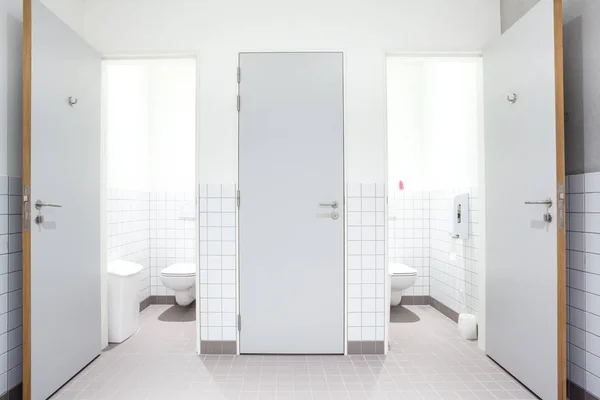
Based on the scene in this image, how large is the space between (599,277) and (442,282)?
69.6 inches

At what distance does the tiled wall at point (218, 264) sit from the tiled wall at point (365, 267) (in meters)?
0.80

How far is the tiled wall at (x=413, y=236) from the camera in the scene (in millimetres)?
3654

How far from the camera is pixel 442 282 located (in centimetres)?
337

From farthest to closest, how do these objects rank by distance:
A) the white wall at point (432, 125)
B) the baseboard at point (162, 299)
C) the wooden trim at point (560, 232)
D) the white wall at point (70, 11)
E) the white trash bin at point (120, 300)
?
1. the baseboard at point (162, 299)
2. the white wall at point (432, 125)
3. the white trash bin at point (120, 300)
4. the white wall at point (70, 11)
5. the wooden trim at point (560, 232)

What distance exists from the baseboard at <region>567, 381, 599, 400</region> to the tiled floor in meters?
0.18

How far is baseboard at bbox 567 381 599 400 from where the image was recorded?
170 cm

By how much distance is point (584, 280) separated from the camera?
5.70 feet

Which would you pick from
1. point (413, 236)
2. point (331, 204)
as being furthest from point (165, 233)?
point (413, 236)

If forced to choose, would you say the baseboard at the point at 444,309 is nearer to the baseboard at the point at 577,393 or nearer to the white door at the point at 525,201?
the white door at the point at 525,201

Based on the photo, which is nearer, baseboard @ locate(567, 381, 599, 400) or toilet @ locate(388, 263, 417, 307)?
baseboard @ locate(567, 381, 599, 400)

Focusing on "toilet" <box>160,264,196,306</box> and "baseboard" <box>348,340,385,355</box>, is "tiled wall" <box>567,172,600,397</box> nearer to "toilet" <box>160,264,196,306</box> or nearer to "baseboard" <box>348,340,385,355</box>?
"baseboard" <box>348,340,385,355</box>

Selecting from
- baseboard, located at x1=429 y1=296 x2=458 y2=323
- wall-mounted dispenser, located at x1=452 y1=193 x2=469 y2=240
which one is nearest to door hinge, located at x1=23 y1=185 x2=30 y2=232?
wall-mounted dispenser, located at x1=452 y1=193 x2=469 y2=240

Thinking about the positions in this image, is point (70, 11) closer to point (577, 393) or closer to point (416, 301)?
point (577, 393)

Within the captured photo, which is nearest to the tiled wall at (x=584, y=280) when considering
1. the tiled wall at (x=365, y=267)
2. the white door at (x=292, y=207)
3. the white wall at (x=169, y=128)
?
the tiled wall at (x=365, y=267)
